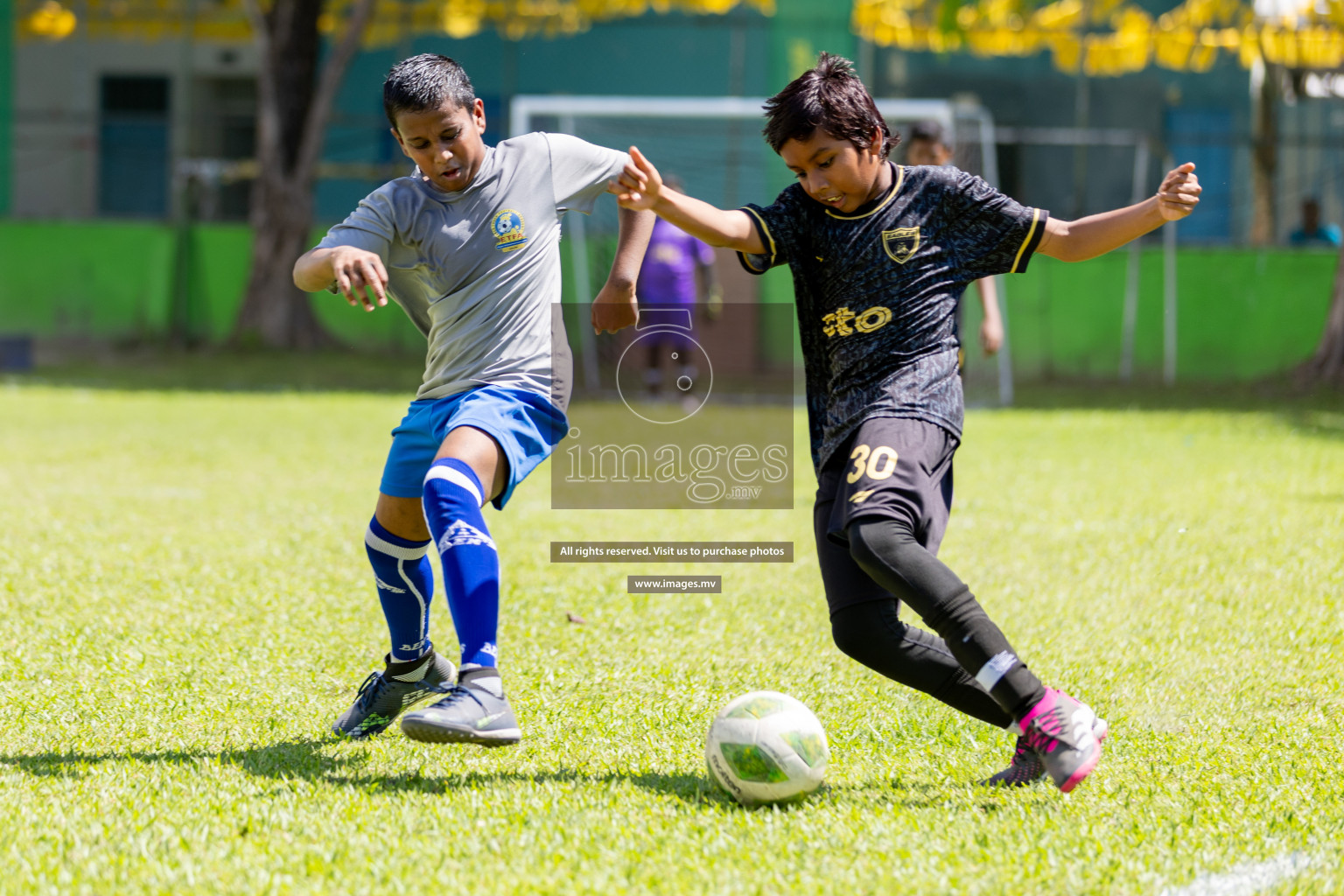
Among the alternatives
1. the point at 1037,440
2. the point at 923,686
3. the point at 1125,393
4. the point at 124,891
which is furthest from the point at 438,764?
the point at 1125,393

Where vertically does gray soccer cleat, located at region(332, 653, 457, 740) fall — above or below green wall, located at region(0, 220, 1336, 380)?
below

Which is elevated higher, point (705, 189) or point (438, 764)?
point (705, 189)

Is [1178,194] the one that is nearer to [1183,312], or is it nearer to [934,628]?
[934,628]

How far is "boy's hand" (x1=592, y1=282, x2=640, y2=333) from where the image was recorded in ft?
11.5

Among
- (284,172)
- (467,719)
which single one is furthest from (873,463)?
(284,172)

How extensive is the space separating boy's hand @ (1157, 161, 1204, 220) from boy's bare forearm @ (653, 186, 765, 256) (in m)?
0.93

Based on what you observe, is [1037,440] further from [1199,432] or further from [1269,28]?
[1269,28]

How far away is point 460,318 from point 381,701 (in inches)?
39.1

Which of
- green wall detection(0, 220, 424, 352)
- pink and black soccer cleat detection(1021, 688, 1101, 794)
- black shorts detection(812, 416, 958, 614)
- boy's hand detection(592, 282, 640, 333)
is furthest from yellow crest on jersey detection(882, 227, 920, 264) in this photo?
green wall detection(0, 220, 424, 352)

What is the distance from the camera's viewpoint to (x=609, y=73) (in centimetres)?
1886

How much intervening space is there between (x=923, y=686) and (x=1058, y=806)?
0.38 metres

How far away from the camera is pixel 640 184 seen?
3.18m

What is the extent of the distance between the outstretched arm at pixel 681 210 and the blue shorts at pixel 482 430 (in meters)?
0.58

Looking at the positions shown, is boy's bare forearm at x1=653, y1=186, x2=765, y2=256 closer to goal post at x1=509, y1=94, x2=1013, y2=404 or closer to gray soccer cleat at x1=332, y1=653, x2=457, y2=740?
gray soccer cleat at x1=332, y1=653, x2=457, y2=740
